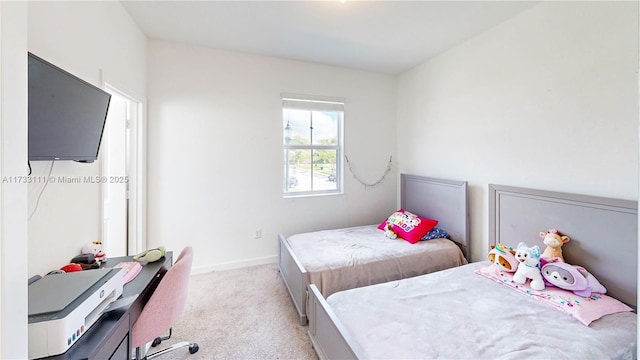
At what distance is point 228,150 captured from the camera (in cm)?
305

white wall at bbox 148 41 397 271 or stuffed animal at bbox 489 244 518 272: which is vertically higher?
white wall at bbox 148 41 397 271

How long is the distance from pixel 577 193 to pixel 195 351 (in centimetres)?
301

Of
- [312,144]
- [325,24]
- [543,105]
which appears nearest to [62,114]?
[325,24]

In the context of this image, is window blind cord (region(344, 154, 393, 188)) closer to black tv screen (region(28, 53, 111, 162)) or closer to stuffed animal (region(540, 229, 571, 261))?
stuffed animal (region(540, 229, 571, 261))

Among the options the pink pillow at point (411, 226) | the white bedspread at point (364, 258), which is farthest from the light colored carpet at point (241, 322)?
the pink pillow at point (411, 226)

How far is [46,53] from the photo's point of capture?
1319 mm

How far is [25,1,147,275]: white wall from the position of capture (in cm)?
129

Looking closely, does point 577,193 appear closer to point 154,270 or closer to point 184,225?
point 154,270

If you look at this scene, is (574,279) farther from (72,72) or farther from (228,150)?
(72,72)

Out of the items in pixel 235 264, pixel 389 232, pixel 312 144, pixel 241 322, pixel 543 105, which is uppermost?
pixel 543 105

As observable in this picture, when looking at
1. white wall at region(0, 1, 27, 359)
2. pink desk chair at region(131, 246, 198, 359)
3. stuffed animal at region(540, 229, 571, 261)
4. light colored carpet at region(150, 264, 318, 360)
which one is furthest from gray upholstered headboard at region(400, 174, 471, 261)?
white wall at region(0, 1, 27, 359)

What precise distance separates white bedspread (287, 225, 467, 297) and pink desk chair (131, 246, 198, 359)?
95 cm

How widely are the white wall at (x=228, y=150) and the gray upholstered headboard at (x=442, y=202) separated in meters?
0.81

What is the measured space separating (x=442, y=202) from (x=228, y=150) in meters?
2.61
